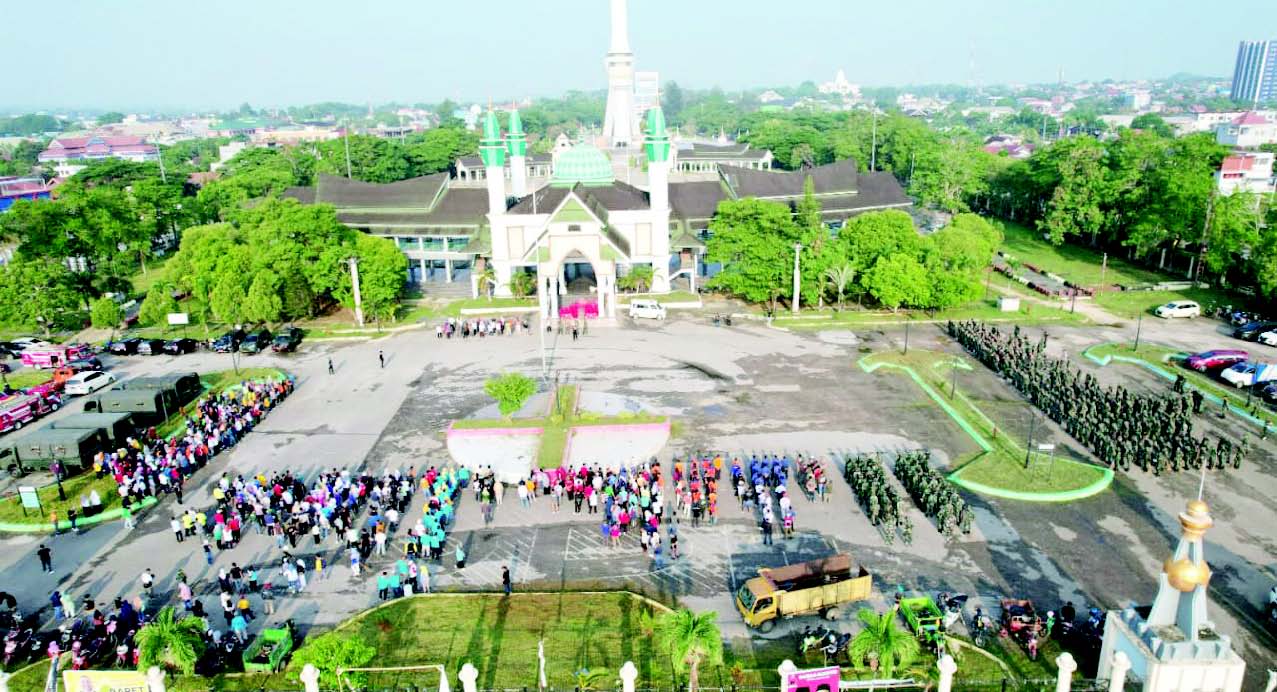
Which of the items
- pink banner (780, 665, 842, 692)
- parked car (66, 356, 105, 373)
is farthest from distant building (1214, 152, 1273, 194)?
parked car (66, 356, 105, 373)

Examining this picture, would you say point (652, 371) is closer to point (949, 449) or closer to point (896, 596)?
point (949, 449)

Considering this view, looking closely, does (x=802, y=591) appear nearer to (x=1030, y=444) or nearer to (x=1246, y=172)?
(x=1030, y=444)

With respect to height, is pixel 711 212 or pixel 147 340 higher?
pixel 711 212

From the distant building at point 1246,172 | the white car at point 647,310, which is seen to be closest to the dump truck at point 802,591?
the white car at point 647,310

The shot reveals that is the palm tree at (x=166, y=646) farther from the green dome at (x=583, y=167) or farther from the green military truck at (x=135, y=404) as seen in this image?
the green dome at (x=583, y=167)

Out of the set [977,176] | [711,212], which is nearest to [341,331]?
[711,212]

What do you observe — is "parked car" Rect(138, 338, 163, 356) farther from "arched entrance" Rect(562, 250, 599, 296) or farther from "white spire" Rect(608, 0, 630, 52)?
"white spire" Rect(608, 0, 630, 52)
